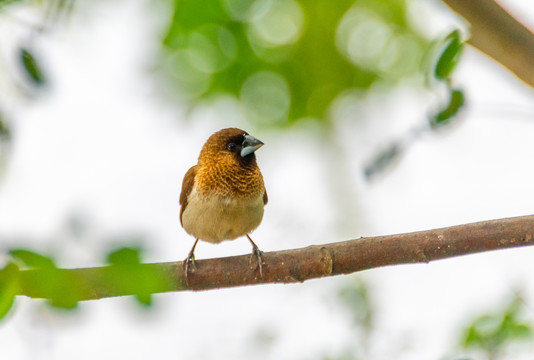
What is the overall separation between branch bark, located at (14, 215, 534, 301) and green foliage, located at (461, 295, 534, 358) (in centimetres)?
32

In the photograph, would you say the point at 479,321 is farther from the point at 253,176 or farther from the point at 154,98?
the point at 154,98

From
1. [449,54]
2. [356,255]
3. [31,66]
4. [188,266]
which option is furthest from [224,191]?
[449,54]

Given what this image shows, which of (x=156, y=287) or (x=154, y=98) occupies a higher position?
(x=154, y=98)

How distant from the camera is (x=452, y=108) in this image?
190cm

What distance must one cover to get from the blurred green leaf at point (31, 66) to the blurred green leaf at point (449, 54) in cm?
119

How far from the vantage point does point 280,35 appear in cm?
551

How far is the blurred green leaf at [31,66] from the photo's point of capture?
6.22 ft

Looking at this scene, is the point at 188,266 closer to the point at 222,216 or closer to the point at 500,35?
the point at 222,216

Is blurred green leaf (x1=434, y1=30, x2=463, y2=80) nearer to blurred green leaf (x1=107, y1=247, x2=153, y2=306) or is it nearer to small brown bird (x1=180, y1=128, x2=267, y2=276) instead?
blurred green leaf (x1=107, y1=247, x2=153, y2=306)

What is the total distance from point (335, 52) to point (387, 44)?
50 centimetres

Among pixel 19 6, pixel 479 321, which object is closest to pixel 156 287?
pixel 19 6

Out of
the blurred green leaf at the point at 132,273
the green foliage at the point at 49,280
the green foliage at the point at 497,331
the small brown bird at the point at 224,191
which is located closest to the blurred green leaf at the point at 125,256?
the blurred green leaf at the point at 132,273

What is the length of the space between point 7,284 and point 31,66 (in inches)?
35.9

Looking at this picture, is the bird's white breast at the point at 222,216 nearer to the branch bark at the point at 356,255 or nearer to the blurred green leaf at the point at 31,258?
the branch bark at the point at 356,255
